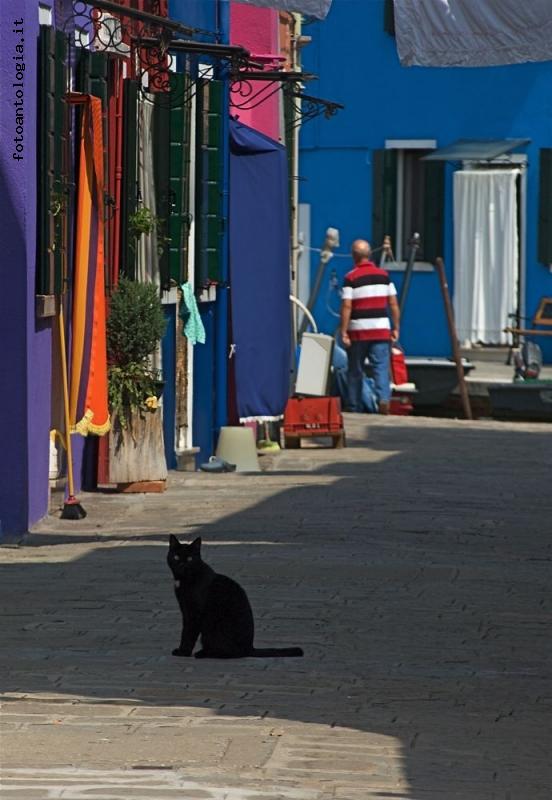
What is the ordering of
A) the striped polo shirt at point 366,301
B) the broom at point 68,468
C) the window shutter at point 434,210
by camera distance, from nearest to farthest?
the broom at point 68,468 → the striped polo shirt at point 366,301 → the window shutter at point 434,210

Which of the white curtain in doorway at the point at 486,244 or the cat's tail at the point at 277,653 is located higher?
the white curtain in doorway at the point at 486,244

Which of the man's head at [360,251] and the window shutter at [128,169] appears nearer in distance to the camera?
the window shutter at [128,169]

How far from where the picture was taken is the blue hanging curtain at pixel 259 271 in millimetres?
19297

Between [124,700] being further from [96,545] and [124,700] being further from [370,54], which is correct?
[370,54]

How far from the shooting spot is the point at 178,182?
690 inches

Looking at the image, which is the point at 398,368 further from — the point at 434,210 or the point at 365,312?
the point at 434,210

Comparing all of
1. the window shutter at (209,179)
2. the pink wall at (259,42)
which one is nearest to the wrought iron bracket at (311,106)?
the pink wall at (259,42)

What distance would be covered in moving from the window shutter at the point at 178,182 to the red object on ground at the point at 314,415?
314 centimetres

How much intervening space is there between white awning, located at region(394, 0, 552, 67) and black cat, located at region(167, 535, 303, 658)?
3599 millimetres

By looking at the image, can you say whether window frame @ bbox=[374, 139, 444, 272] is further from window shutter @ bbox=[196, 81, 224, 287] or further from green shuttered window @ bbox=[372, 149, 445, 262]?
window shutter @ bbox=[196, 81, 224, 287]

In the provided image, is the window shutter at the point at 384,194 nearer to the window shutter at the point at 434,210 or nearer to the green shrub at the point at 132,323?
the window shutter at the point at 434,210

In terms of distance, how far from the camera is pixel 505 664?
29.0 ft

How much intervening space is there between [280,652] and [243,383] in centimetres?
1070

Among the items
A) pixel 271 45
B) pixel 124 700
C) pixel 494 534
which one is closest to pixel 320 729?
pixel 124 700
